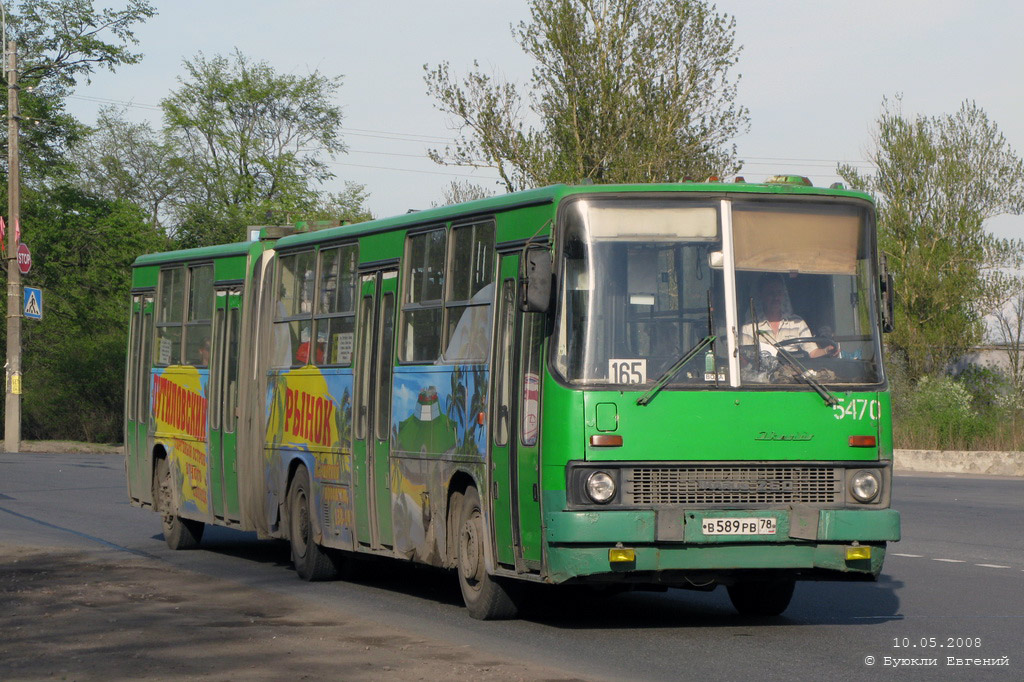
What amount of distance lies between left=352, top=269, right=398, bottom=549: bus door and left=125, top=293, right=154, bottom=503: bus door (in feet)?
18.2

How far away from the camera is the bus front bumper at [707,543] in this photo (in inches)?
394

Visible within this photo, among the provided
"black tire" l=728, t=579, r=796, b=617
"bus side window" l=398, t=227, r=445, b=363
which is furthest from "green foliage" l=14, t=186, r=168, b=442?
"black tire" l=728, t=579, r=796, b=617

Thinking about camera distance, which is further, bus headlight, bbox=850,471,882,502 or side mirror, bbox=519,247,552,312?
bus headlight, bbox=850,471,882,502

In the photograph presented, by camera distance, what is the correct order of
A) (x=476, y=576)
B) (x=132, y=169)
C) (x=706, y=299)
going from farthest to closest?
(x=132, y=169)
(x=476, y=576)
(x=706, y=299)

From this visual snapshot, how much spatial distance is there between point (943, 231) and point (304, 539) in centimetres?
3615

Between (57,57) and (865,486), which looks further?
(57,57)

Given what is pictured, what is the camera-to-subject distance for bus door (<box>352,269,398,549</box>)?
42.4ft

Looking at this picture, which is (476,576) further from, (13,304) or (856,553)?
(13,304)

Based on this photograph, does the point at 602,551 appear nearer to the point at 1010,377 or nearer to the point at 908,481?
the point at 908,481

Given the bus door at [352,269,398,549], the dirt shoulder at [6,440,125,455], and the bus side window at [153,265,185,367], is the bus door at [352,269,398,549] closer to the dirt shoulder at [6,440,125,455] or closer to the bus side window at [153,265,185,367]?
the bus side window at [153,265,185,367]

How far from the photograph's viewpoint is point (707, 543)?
1014cm

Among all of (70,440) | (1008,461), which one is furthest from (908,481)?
(70,440)

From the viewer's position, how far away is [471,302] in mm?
11766

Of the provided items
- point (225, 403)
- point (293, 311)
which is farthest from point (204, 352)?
point (293, 311)
